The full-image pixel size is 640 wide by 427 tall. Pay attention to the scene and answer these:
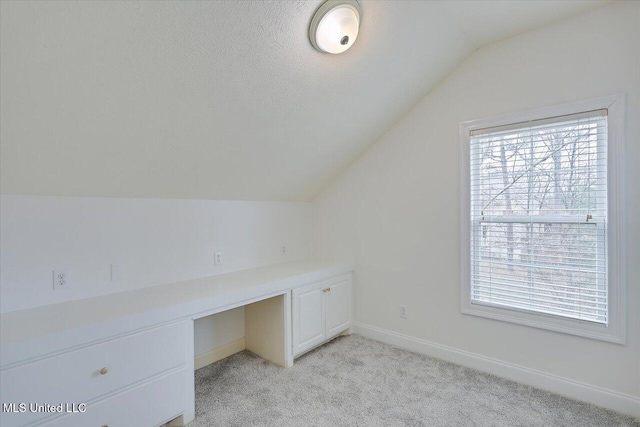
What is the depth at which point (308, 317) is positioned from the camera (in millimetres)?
2789

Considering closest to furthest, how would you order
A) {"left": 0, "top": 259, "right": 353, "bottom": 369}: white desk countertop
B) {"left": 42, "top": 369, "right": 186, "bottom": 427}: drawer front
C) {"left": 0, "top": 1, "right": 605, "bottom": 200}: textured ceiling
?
{"left": 0, "top": 1, "right": 605, "bottom": 200}: textured ceiling
{"left": 0, "top": 259, "right": 353, "bottom": 369}: white desk countertop
{"left": 42, "top": 369, "right": 186, "bottom": 427}: drawer front

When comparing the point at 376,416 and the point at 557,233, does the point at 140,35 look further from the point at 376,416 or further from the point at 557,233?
the point at 557,233

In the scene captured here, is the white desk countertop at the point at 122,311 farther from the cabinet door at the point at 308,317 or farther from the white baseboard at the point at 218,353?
the white baseboard at the point at 218,353

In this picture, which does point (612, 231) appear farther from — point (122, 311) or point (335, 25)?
point (122, 311)

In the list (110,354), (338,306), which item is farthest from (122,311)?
(338,306)

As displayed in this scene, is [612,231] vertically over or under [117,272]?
over

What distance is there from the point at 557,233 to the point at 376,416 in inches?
67.3

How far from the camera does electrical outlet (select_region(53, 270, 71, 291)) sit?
1.90m

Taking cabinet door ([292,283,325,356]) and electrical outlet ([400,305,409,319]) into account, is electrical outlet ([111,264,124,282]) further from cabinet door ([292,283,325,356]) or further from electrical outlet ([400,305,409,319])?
electrical outlet ([400,305,409,319])

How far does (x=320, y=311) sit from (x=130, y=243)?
5.21ft

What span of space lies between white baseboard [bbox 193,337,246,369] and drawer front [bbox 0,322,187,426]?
754 mm

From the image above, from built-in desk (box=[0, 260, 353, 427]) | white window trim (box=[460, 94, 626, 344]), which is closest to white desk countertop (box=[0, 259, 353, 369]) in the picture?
built-in desk (box=[0, 260, 353, 427])

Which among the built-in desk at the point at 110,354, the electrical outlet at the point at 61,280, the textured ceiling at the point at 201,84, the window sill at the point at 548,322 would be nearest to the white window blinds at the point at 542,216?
the window sill at the point at 548,322

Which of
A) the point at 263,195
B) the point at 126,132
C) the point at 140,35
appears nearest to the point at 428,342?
the point at 263,195
